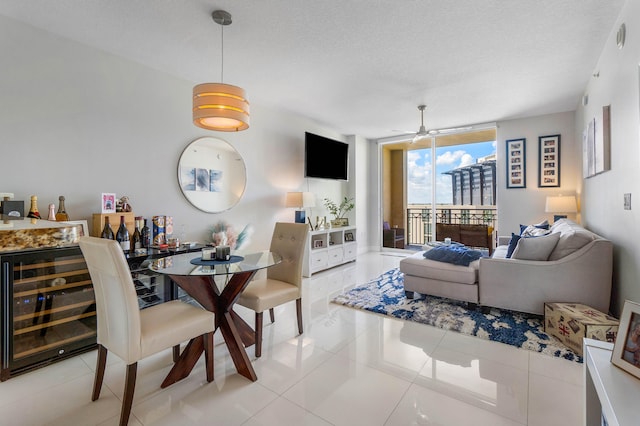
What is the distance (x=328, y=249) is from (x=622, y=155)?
3693 mm

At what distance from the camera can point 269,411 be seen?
166 cm

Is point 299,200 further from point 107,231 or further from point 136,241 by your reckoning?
point 107,231

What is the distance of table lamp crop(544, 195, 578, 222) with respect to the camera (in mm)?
4477

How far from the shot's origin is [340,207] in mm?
5973

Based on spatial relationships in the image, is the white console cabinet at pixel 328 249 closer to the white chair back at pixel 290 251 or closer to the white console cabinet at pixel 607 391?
the white chair back at pixel 290 251

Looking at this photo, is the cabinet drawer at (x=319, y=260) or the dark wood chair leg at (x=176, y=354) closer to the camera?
the dark wood chair leg at (x=176, y=354)

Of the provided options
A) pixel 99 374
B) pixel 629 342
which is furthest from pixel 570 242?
pixel 99 374

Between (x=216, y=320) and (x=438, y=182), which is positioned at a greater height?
(x=438, y=182)

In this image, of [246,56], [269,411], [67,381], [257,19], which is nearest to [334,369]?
[269,411]

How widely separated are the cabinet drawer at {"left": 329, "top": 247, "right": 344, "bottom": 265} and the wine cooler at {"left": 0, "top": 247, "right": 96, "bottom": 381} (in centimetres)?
343

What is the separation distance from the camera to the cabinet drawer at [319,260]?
15.5 feet

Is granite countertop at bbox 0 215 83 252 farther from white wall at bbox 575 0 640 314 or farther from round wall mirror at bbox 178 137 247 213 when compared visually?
white wall at bbox 575 0 640 314

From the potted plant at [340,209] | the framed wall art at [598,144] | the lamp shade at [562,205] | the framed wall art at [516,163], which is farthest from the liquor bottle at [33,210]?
the framed wall art at [516,163]

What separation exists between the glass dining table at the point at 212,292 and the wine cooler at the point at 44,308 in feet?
2.37
